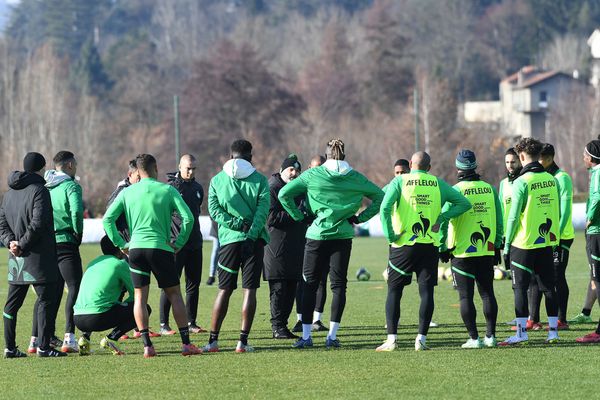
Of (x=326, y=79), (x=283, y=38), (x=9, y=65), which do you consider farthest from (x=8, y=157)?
(x=283, y=38)

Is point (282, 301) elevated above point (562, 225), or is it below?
below

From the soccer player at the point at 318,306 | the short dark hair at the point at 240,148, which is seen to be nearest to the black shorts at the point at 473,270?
the soccer player at the point at 318,306

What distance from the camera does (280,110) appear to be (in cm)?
8206

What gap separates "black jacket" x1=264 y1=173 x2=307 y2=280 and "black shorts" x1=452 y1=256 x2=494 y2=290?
201 centimetres

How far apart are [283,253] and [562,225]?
10.2 feet

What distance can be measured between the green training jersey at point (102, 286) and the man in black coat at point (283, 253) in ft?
6.42

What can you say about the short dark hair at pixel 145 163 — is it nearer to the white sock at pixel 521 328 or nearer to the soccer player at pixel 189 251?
the soccer player at pixel 189 251

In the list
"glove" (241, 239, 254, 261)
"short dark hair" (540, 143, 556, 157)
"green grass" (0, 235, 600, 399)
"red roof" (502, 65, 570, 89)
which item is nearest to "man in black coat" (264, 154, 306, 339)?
"green grass" (0, 235, 600, 399)

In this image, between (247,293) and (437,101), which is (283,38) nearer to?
(437,101)

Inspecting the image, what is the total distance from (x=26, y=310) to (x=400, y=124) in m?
64.3

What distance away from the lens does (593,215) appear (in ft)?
42.3

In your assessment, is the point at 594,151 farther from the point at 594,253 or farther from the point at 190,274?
the point at 190,274

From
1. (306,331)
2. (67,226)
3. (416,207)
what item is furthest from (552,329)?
(67,226)

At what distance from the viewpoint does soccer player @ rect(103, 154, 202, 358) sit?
12000 millimetres
